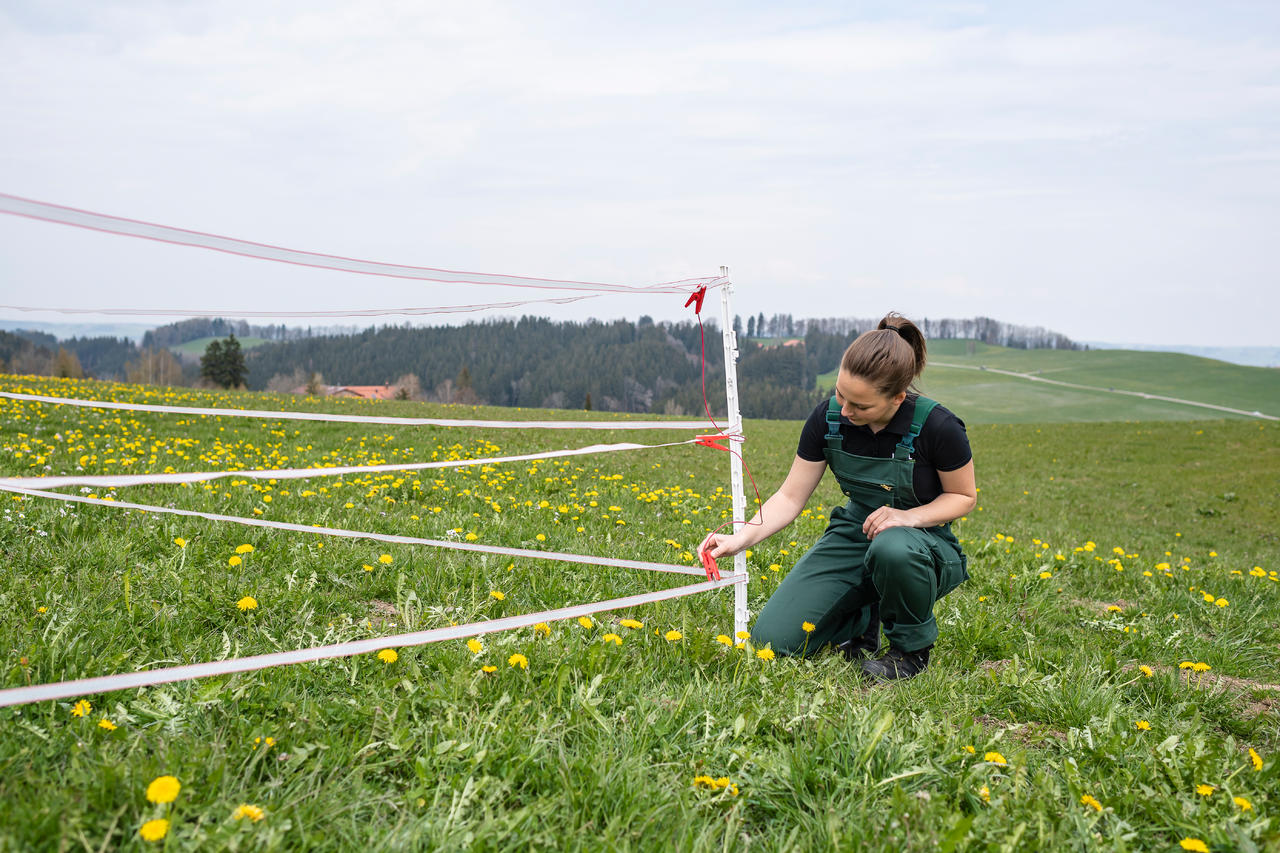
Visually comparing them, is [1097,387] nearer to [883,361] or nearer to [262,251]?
[883,361]

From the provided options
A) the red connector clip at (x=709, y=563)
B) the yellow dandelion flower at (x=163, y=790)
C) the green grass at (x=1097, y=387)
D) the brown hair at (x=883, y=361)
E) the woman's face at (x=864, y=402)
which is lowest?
the green grass at (x=1097, y=387)

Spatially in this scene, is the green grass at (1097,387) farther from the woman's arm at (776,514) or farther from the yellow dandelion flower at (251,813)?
the yellow dandelion flower at (251,813)

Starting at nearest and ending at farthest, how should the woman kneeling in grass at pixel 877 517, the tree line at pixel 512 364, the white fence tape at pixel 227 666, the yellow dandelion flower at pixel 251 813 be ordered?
the yellow dandelion flower at pixel 251 813
the white fence tape at pixel 227 666
the woman kneeling in grass at pixel 877 517
the tree line at pixel 512 364

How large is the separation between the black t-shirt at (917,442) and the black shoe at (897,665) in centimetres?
73

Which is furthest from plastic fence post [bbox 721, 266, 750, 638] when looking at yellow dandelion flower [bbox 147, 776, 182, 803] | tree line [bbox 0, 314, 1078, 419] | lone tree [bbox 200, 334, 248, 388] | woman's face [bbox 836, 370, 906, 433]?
lone tree [bbox 200, 334, 248, 388]

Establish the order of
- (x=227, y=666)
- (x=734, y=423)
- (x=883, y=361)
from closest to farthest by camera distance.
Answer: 1. (x=227, y=666)
2. (x=883, y=361)
3. (x=734, y=423)

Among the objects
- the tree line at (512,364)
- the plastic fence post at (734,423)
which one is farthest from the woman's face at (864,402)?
the tree line at (512,364)

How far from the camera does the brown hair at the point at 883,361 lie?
123 inches

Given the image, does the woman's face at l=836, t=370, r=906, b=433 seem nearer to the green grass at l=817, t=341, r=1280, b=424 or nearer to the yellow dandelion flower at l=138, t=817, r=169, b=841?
the yellow dandelion flower at l=138, t=817, r=169, b=841

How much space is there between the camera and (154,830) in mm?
1559

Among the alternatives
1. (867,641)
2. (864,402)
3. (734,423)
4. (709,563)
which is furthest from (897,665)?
(734,423)

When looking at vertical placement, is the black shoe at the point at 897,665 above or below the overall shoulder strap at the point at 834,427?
below

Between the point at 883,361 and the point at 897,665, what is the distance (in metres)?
1.42

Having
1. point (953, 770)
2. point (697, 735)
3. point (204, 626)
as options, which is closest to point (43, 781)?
point (204, 626)
